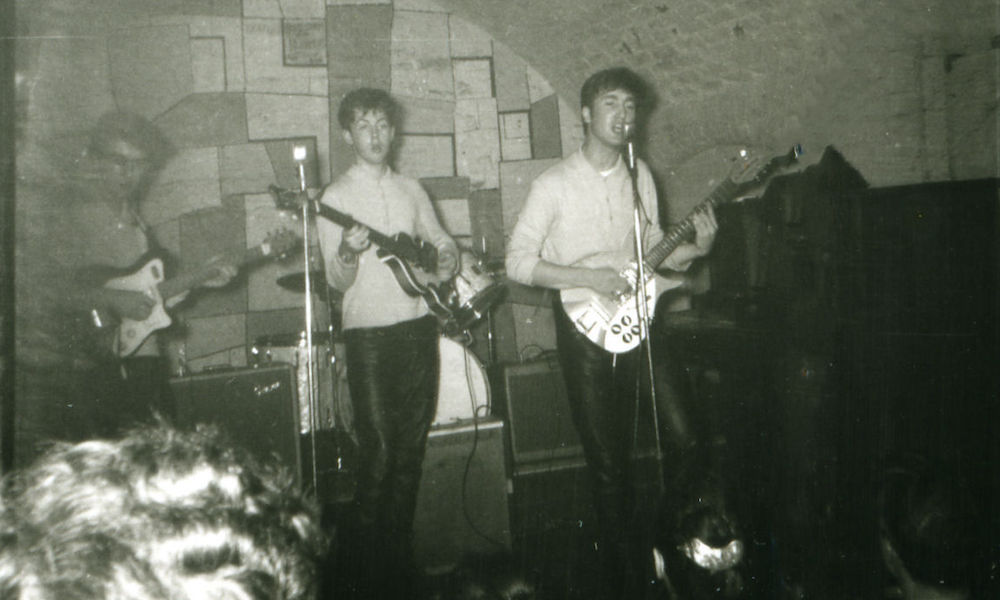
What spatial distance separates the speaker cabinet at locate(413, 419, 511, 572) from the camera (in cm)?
321

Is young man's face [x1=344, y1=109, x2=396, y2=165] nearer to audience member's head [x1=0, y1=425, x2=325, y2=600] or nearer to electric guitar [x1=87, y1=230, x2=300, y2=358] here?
electric guitar [x1=87, y1=230, x2=300, y2=358]

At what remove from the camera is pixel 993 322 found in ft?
A: 7.85

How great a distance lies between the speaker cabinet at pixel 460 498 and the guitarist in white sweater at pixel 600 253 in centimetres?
Answer: 55

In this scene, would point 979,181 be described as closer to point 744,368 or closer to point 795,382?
point 795,382

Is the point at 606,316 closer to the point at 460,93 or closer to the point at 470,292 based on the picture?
the point at 470,292

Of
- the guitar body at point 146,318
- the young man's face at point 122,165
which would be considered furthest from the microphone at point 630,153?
the young man's face at point 122,165

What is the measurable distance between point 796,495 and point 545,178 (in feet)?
5.37

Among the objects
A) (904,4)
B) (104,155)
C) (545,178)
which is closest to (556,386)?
(545,178)

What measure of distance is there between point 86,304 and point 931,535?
3.33 m

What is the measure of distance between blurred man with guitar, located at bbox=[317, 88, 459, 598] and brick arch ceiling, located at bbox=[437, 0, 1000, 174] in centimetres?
170

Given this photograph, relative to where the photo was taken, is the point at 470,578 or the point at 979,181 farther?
the point at 979,181

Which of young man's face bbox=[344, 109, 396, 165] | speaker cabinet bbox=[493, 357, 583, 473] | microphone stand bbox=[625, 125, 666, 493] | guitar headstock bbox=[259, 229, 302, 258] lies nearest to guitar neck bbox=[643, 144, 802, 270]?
microphone stand bbox=[625, 125, 666, 493]

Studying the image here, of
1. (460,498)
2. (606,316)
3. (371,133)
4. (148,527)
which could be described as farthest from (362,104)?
(148,527)

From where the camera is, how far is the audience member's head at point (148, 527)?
54cm
